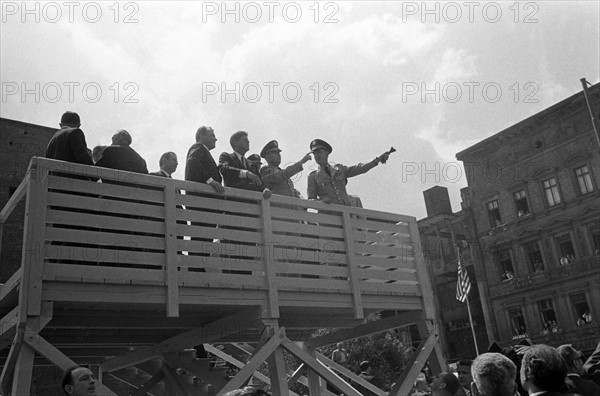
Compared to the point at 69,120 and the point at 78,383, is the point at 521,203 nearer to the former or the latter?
the point at 69,120

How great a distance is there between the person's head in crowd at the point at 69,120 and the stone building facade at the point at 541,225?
33532mm

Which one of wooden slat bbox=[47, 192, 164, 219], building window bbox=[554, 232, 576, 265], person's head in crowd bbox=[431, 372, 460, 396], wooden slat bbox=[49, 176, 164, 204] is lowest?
person's head in crowd bbox=[431, 372, 460, 396]

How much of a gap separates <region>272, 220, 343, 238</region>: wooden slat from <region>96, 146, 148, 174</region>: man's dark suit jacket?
2.06m

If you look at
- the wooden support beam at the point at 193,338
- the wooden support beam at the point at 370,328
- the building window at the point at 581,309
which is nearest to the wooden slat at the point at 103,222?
the wooden support beam at the point at 193,338

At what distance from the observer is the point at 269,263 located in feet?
26.7

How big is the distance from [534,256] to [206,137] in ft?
113

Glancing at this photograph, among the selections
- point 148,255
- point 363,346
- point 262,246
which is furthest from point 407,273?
point 363,346

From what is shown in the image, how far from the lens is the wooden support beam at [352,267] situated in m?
8.88

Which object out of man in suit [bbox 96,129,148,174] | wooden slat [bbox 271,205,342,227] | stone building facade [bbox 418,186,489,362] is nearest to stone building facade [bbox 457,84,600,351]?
stone building facade [bbox 418,186,489,362]

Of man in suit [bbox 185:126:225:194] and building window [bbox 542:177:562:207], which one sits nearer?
man in suit [bbox 185:126:225:194]

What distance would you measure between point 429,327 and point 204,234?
4.24 meters

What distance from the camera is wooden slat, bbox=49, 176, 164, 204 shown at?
6.88 m

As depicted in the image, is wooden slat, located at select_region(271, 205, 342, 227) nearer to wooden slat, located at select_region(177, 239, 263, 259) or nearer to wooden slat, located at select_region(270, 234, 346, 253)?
wooden slat, located at select_region(270, 234, 346, 253)

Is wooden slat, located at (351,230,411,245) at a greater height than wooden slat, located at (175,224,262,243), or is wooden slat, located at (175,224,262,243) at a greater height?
wooden slat, located at (351,230,411,245)
